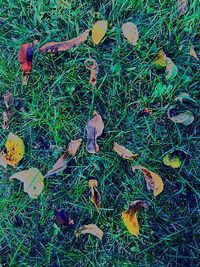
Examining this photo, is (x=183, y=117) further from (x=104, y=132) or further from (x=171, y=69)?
(x=104, y=132)

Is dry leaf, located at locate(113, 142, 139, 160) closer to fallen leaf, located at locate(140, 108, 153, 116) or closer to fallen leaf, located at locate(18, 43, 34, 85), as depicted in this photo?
fallen leaf, located at locate(140, 108, 153, 116)

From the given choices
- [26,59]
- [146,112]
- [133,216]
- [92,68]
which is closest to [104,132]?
[146,112]

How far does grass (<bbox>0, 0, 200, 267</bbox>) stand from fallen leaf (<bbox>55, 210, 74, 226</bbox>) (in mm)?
27

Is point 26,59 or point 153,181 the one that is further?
point 26,59

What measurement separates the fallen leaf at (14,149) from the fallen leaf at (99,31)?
67 cm

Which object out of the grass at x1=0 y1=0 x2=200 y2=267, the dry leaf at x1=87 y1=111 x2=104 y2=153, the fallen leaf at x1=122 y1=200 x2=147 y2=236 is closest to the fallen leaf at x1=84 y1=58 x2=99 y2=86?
the grass at x1=0 y1=0 x2=200 y2=267

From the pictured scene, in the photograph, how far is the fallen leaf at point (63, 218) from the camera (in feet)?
6.49

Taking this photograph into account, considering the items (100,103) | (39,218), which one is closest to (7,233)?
(39,218)

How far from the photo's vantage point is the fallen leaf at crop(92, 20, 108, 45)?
81.7 inches

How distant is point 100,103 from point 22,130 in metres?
0.44

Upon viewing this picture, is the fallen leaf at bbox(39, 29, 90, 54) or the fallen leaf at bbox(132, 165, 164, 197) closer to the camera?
the fallen leaf at bbox(132, 165, 164, 197)

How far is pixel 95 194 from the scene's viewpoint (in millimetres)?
1980

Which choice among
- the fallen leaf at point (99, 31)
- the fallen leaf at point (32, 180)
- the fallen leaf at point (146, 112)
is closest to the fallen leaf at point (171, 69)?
the fallen leaf at point (146, 112)

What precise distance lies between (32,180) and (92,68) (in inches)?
26.2
